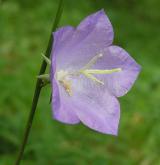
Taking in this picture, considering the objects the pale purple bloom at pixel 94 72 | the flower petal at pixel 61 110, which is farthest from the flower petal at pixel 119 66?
the flower petal at pixel 61 110

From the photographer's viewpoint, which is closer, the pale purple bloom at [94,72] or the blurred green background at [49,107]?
the pale purple bloom at [94,72]

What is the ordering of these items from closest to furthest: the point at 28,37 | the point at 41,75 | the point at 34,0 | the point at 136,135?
the point at 41,75, the point at 136,135, the point at 28,37, the point at 34,0

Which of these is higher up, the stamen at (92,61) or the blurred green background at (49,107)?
the stamen at (92,61)

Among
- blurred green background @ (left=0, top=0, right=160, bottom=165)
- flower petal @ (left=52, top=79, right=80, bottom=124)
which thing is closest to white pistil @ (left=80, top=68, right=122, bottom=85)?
flower petal @ (left=52, top=79, right=80, bottom=124)

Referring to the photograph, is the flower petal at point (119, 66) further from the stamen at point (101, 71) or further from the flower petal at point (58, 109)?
the flower petal at point (58, 109)

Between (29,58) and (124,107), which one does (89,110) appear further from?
(29,58)

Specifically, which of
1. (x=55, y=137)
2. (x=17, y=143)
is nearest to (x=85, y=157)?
(x=55, y=137)

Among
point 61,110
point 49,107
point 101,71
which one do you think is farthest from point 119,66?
point 49,107
